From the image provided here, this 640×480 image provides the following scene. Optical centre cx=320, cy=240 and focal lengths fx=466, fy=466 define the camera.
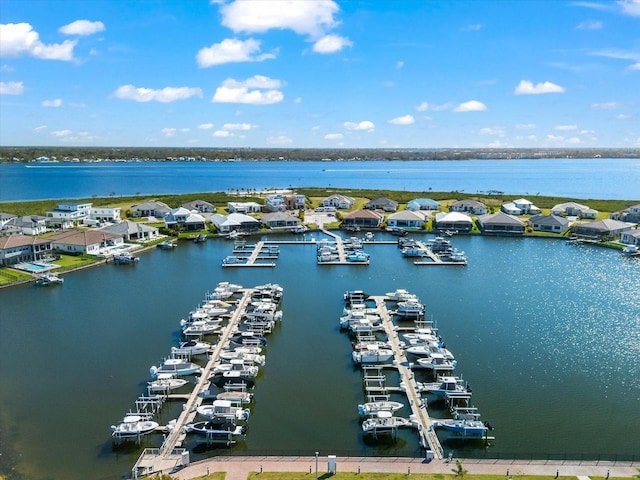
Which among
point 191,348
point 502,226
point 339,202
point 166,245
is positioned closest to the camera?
point 191,348

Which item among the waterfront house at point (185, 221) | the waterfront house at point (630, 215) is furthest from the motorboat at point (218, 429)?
the waterfront house at point (630, 215)

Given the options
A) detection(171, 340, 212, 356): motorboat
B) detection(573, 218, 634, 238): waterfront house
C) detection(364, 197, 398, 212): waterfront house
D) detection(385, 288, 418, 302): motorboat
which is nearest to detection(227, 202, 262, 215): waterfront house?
detection(364, 197, 398, 212): waterfront house

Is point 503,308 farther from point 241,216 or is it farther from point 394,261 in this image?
point 241,216

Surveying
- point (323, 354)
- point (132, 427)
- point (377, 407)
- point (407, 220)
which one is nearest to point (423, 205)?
point (407, 220)

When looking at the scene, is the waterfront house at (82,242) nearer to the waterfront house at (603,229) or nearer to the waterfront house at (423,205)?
the waterfront house at (423,205)

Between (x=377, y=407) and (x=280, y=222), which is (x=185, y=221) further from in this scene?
(x=377, y=407)

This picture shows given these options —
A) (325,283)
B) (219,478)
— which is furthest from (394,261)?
(219,478)

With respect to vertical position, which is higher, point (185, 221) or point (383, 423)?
point (185, 221)
